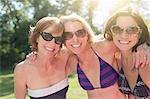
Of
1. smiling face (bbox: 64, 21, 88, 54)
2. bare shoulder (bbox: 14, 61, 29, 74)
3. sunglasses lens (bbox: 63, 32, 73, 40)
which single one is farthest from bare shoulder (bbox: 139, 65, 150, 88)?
bare shoulder (bbox: 14, 61, 29, 74)

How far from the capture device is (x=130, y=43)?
4.57 metres

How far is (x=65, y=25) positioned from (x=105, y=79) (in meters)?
0.91

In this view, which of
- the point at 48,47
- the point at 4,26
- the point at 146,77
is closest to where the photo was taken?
the point at 146,77

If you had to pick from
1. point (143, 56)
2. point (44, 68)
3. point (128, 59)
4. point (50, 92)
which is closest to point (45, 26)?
point (44, 68)

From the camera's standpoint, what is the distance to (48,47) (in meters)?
4.93

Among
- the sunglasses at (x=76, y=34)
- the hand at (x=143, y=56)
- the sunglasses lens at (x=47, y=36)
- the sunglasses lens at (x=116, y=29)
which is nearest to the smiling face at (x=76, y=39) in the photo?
the sunglasses at (x=76, y=34)

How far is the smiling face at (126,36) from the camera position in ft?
14.9

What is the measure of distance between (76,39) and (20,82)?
97 cm

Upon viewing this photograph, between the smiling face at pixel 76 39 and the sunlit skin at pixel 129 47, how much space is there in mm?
460

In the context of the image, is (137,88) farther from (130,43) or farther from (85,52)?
(85,52)

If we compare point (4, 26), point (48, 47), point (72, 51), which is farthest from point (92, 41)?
point (4, 26)

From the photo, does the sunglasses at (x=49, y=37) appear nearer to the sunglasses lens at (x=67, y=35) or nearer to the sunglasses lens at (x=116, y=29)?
the sunglasses lens at (x=67, y=35)

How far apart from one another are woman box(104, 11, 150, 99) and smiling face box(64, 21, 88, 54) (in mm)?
343

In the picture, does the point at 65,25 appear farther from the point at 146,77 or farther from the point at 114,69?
the point at 146,77
